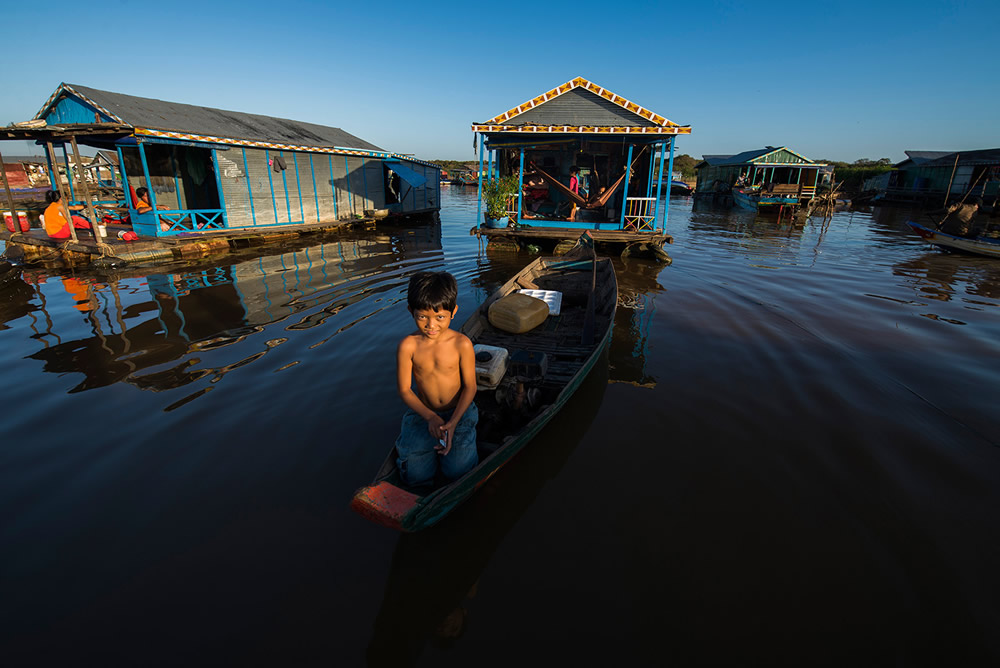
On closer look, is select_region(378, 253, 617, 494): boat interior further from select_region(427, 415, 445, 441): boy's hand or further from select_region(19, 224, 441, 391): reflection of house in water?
select_region(19, 224, 441, 391): reflection of house in water

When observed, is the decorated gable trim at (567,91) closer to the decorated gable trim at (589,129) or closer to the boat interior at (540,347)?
the decorated gable trim at (589,129)

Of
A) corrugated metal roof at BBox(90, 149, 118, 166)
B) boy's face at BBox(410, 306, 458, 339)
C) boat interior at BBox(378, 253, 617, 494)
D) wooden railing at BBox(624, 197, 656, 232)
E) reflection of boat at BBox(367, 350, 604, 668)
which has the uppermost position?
corrugated metal roof at BBox(90, 149, 118, 166)

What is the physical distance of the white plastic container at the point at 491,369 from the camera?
484cm

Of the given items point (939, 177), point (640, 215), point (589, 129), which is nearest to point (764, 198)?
point (939, 177)

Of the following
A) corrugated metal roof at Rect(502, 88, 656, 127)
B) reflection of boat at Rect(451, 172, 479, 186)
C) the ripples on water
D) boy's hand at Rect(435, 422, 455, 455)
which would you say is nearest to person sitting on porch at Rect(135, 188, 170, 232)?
the ripples on water

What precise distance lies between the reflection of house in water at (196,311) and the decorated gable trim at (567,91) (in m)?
6.32

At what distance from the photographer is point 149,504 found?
3.96m

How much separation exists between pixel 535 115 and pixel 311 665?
16436mm

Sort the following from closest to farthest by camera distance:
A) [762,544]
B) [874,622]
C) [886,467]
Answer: [874,622] → [762,544] → [886,467]

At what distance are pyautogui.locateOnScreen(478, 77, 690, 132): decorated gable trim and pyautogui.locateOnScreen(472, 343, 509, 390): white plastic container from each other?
12.2 metres

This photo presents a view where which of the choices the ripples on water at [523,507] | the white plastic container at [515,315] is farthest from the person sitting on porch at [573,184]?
the white plastic container at [515,315]

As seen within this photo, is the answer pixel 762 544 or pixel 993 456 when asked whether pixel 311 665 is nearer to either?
pixel 762 544

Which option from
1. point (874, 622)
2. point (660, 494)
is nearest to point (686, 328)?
point (660, 494)

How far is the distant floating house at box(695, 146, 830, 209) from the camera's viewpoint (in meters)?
31.5
